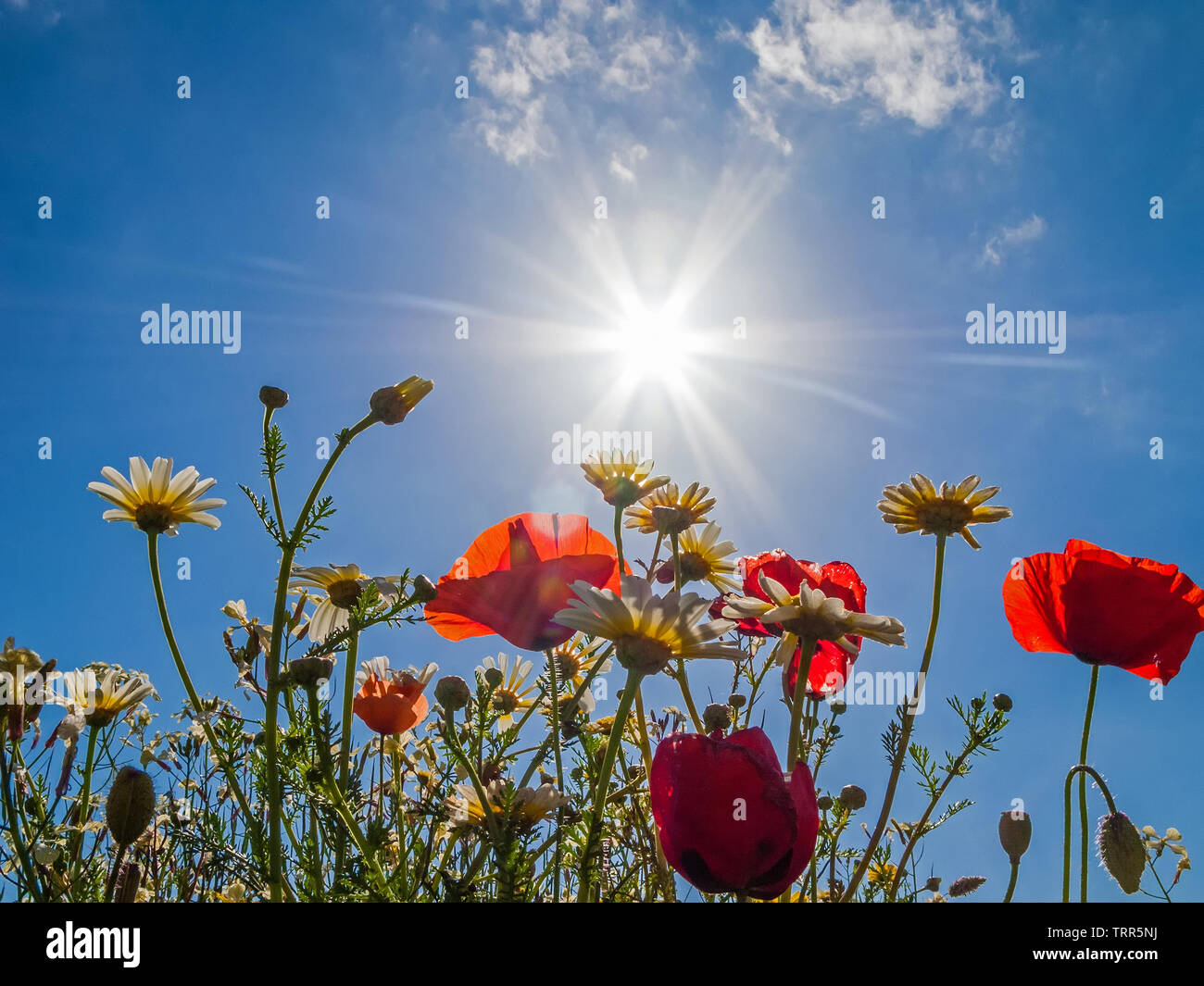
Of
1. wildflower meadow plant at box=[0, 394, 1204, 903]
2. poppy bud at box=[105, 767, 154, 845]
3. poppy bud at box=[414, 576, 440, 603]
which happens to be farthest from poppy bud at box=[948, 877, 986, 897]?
poppy bud at box=[105, 767, 154, 845]

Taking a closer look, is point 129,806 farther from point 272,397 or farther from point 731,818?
point 731,818

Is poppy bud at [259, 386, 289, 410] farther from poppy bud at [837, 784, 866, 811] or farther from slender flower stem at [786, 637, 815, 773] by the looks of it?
poppy bud at [837, 784, 866, 811]

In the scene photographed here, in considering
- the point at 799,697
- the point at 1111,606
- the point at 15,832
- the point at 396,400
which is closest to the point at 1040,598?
the point at 1111,606

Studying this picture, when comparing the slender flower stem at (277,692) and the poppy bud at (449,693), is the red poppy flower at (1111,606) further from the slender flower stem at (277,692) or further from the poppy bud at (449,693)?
the slender flower stem at (277,692)

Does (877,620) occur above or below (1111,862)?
above

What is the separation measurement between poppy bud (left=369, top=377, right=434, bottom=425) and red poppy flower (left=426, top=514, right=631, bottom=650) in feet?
0.64

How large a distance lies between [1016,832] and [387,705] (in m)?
0.76

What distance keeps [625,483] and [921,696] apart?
0.40 m

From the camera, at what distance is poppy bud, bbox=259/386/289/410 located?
917 millimetres

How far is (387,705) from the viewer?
1007 millimetres

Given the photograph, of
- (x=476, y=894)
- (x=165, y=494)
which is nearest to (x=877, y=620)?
(x=476, y=894)
